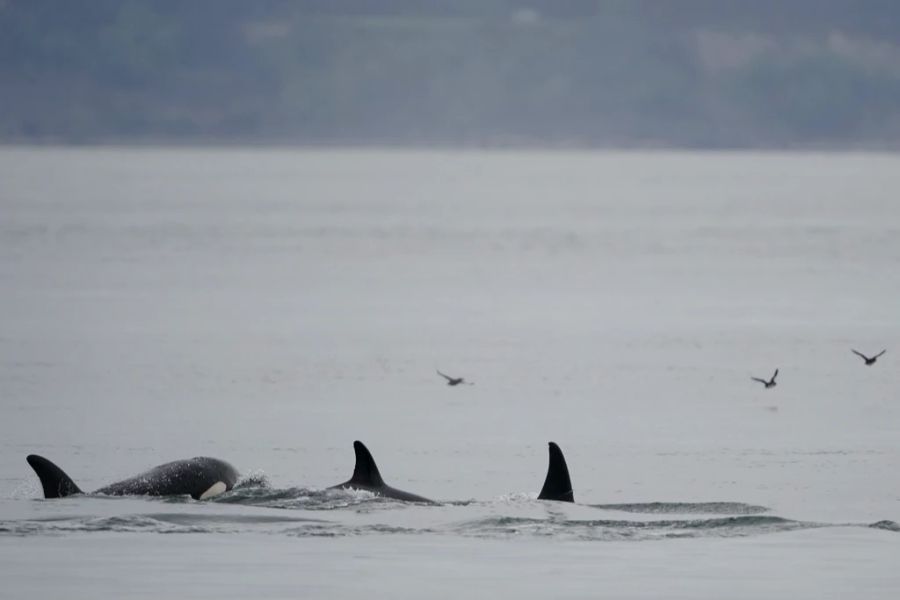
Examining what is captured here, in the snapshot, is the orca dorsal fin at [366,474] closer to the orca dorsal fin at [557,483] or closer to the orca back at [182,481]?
the orca back at [182,481]

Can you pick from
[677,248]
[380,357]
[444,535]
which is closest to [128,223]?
[677,248]

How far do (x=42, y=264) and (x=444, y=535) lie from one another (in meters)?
33.7

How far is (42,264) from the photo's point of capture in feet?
150

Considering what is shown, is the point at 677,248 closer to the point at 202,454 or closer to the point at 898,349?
the point at 898,349

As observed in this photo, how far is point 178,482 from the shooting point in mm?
15094

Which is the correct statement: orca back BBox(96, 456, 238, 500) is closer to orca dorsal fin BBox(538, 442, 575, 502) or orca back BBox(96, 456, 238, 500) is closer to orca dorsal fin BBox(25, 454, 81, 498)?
orca dorsal fin BBox(25, 454, 81, 498)

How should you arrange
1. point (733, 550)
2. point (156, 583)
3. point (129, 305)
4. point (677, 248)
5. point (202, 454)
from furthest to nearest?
point (677, 248) < point (129, 305) < point (202, 454) < point (733, 550) < point (156, 583)

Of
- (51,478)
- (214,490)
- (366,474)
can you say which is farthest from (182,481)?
(366,474)

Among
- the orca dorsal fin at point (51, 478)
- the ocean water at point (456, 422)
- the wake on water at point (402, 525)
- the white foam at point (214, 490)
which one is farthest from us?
the white foam at point (214, 490)

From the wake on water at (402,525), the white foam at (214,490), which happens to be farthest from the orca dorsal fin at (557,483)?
the white foam at (214,490)

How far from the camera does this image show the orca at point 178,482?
14992 mm

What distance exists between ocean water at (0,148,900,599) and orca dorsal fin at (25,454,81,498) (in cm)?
11

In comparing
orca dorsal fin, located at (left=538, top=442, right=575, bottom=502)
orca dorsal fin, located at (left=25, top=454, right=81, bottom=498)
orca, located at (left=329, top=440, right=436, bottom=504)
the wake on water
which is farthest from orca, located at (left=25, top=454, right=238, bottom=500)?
orca dorsal fin, located at (left=538, top=442, right=575, bottom=502)

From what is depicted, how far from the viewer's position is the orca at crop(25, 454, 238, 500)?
15.0m
